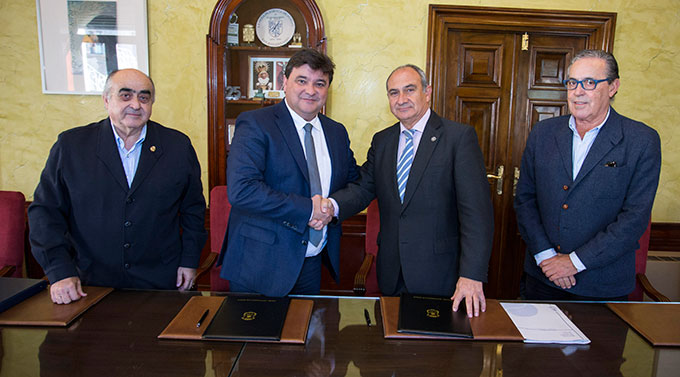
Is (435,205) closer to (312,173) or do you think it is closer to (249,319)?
(312,173)

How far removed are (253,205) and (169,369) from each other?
0.72m

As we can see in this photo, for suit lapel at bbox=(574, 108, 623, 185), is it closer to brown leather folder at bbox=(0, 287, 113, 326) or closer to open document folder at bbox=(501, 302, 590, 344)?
open document folder at bbox=(501, 302, 590, 344)

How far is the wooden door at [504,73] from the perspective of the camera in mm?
3301

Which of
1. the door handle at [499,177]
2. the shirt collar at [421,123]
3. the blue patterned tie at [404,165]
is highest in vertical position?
the shirt collar at [421,123]

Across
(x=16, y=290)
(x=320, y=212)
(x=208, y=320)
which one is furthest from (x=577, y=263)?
(x=16, y=290)

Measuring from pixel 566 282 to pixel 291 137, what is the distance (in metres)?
1.35

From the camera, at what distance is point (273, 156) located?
1808 mm

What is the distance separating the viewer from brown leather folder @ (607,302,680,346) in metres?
1.29

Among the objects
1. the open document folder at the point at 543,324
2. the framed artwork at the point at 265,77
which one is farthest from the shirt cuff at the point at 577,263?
the framed artwork at the point at 265,77

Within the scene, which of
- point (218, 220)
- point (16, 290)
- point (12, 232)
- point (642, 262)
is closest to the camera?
point (16, 290)

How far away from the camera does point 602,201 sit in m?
1.85

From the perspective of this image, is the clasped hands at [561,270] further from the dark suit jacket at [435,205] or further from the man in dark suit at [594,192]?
the dark suit jacket at [435,205]

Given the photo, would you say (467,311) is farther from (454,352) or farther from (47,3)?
(47,3)

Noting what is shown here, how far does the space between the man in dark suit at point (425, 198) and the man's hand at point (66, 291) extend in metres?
0.94
